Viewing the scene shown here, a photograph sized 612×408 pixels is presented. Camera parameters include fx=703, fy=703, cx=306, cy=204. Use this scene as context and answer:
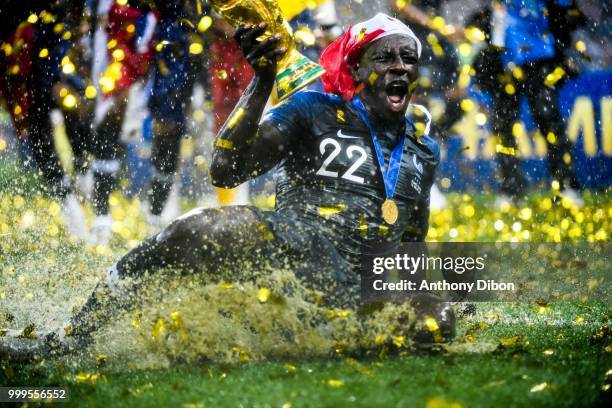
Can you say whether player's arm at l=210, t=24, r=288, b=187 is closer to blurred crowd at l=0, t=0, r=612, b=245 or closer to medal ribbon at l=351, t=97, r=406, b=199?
medal ribbon at l=351, t=97, r=406, b=199

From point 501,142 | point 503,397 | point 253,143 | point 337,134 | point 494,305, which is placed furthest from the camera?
point 501,142

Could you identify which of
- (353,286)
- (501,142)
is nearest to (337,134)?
(353,286)

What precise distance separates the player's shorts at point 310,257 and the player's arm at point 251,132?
0.90ft

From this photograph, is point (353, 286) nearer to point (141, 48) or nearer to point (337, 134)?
point (337, 134)

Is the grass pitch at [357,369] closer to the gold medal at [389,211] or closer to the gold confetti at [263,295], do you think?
the gold confetti at [263,295]

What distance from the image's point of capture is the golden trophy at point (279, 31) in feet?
12.1

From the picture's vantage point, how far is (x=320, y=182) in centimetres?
420

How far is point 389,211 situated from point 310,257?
622 mm

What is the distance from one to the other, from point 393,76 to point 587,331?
79.0 inches

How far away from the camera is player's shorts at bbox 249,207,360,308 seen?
386cm

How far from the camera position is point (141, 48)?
6.27 meters

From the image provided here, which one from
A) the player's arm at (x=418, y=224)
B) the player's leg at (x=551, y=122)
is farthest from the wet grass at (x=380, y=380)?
the player's leg at (x=551, y=122)

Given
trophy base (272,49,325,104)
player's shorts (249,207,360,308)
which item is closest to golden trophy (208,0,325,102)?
trophy base (272,49,325,104)

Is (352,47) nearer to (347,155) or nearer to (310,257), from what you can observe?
(347,155)
